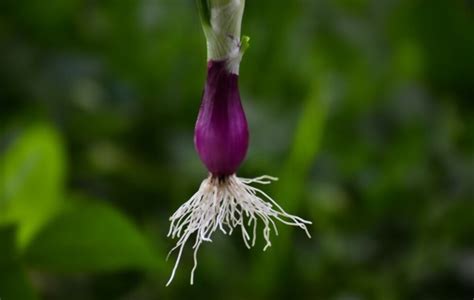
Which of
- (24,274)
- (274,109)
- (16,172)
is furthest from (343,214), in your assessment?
(24,274)

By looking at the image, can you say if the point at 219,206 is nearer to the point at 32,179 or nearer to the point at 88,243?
the point at 88,243

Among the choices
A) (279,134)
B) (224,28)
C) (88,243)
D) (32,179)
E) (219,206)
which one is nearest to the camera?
(224,28)

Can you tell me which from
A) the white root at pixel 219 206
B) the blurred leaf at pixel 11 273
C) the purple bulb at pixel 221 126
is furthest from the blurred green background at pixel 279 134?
the purple bulb at pixel 221 126

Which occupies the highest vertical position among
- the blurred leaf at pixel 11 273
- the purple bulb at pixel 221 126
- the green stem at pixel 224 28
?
the green stem at pixel 224 28

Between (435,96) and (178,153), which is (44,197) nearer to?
(178,153)

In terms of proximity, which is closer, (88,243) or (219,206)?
(219,206)

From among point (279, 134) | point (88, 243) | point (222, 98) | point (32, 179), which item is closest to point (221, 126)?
point (222, 98)

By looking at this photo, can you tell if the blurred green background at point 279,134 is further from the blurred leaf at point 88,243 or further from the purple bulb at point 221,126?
the purple bulb at point 221,126
